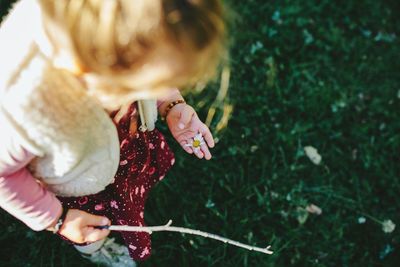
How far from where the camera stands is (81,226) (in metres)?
1.52

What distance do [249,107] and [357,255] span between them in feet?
2.89

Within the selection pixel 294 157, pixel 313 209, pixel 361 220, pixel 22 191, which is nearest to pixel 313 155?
pixel 294 157

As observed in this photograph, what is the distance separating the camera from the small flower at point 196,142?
70.9 inches

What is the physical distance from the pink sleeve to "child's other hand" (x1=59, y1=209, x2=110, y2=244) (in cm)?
5

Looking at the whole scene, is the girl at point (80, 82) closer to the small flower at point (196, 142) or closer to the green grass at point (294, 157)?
the small flower at point (196, 142)

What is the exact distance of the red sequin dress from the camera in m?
1.61

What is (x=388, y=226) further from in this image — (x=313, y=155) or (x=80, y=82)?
(x=80, y=82)

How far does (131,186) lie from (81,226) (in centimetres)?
26

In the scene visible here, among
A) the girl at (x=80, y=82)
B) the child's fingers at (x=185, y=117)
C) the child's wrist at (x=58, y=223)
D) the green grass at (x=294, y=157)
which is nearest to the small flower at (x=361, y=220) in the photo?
the green grass at (x=294, y=157)

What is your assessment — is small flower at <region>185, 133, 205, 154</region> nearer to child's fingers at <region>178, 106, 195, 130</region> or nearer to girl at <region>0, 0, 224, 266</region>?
child's fingers at <region>178, 106, 195, 130</region>

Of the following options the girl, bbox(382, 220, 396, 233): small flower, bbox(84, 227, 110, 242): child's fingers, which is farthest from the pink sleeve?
bbox(382, 220, 396, 233): small flower

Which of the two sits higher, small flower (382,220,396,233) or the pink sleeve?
the pink sleeve

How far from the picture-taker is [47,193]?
143cm

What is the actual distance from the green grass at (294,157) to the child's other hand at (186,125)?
0.60 m
